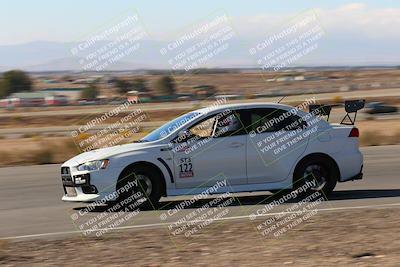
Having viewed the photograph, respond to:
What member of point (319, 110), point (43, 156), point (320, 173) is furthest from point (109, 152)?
point (43, 156)

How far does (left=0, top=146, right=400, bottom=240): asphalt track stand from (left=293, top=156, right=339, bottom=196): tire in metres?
0.28

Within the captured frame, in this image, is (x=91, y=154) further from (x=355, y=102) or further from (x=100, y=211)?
(x=355, y=102)

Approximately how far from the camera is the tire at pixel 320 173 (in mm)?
12883

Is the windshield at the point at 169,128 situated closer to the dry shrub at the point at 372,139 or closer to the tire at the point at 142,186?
the tire at the point at 142,186

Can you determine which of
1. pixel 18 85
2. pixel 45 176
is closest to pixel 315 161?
pixel 45 176

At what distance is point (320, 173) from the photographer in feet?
42.8

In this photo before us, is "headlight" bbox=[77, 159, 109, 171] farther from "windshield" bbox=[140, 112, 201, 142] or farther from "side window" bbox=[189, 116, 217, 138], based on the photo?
"side window" bbox=[189, 116, 217, 138]

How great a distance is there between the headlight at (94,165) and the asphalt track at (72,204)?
66cm

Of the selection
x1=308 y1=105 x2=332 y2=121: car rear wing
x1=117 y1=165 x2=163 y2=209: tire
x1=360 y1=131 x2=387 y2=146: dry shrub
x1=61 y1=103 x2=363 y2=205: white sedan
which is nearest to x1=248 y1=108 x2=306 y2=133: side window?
x1=61 y1=103 x2=363 y2=205: white sedan

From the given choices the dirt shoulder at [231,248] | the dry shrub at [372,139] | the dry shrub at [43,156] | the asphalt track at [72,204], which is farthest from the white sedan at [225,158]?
the dry shrub at [372,139]

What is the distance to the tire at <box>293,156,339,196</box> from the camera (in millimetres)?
12883

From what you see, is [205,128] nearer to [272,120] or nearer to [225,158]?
[225,158]

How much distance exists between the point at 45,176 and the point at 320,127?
287 inches

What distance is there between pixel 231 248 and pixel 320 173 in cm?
480
